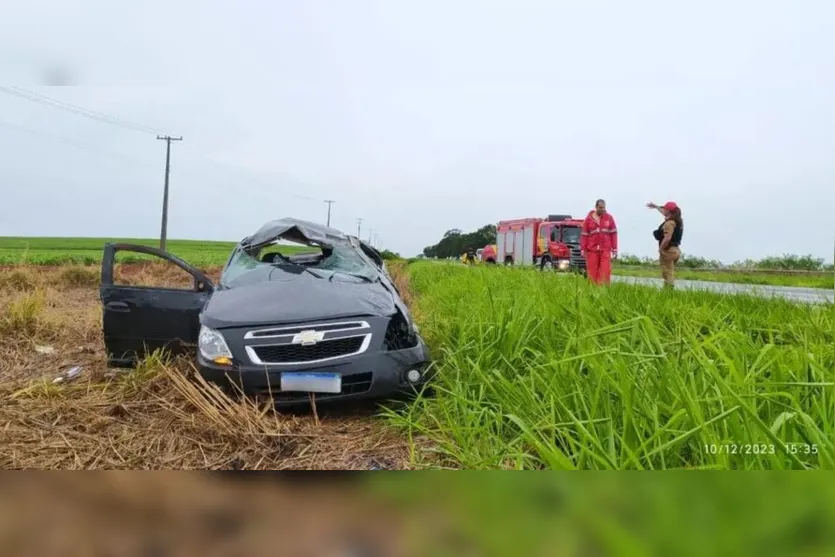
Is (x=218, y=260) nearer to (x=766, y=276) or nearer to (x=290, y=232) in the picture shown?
(x=290, y=232)

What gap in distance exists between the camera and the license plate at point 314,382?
1962 millimetres

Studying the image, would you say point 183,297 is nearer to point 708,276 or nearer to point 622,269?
point 622,269

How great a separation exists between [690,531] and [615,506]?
6cm

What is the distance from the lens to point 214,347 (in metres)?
2.14

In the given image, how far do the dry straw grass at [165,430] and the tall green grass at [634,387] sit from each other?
0.24 meters

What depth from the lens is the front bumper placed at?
6.53 feet

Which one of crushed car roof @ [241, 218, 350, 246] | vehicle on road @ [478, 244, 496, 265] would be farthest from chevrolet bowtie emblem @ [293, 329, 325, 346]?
vehicle on road @ [478, 244, 496, 265]

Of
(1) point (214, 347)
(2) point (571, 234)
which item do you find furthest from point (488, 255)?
(1) point (214, 347)

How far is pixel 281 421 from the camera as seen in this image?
1859 mm

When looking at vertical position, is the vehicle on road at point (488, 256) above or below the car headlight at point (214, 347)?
above

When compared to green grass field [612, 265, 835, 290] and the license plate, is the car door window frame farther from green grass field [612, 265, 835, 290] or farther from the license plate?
green grass field [612, 265, 835, 290]

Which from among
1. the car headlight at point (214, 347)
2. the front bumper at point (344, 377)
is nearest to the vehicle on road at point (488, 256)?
the front bumper at point (344, 377)

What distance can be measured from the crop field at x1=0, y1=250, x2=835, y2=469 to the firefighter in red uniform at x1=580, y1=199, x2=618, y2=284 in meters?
0.11

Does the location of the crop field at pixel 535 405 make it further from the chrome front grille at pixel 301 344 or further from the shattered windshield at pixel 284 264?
the shattered windshield at pixel 284 264
